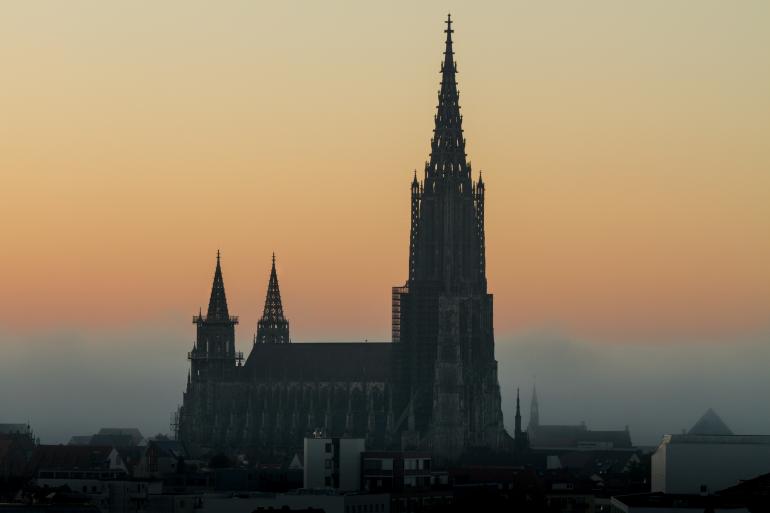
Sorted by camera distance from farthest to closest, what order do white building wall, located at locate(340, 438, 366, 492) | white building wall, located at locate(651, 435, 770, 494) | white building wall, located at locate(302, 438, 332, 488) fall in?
1. white building wall, located at locate(340, 438, 366, 492)
2. white building wall, located at locate(302, 438, 332, 488)
3. white building wall, located at locate(651, 435, 770, 494)

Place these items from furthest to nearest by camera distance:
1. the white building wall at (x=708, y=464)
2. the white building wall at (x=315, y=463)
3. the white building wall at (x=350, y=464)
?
1. the white building wall at (x=350, y=464)
2. the white building wall at (x=315, y=463)
3. the white building wall at (x=708, y=464)

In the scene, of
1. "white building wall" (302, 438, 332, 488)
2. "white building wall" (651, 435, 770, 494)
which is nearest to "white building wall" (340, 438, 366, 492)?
"white building wall" (302, 438, 332, 488)

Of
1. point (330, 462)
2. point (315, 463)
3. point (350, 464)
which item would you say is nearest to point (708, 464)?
Result: point (350, 464)

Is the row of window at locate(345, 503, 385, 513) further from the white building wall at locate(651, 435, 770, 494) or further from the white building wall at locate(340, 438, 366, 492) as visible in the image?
the white building wall at locate(651, 435, 770, 494)

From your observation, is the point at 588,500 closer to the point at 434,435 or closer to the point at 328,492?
the point at 328,492

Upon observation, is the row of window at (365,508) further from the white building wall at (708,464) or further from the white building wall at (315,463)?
the white building wall at (708,464)

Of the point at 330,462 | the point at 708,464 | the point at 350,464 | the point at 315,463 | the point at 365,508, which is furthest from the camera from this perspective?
the point at 350,464

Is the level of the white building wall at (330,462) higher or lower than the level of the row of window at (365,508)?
higher

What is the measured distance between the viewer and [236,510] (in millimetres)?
125750

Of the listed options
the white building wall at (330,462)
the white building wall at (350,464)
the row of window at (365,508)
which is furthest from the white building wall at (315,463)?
the row of window at (365,508)

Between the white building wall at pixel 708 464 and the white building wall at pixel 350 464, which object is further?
the white building wall at pixel 350 464

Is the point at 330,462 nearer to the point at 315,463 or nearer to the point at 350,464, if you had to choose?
the point at 350,464

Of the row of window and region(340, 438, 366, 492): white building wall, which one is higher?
region(340, 438, 366, 492): white building wall

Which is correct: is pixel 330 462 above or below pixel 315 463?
above
